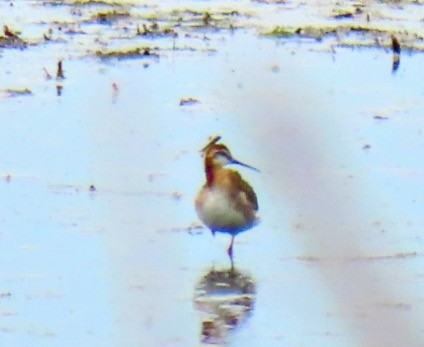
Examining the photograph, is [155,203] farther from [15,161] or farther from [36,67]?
[36,67]

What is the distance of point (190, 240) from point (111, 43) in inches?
317

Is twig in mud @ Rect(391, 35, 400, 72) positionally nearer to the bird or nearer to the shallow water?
the shallow water

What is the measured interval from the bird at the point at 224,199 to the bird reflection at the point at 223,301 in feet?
1.37

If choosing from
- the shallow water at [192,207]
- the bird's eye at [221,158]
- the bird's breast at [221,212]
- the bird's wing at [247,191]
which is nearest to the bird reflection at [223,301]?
the shallow water at [192,207]

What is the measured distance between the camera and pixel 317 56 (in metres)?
15.8

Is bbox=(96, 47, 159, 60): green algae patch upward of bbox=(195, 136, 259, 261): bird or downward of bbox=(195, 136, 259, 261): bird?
downward

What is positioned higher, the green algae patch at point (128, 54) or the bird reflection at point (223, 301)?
the bird reflection at point (223, 301)

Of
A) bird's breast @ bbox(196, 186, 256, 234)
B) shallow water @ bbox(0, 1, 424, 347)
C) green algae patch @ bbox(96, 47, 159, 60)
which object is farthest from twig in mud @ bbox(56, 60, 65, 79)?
bird's breast @ bbox(196, 186, 256, 234)

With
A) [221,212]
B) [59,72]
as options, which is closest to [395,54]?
[59,72]

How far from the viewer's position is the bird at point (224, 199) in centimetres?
868

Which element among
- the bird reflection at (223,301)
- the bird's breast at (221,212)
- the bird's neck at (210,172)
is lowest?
the bird reflection at (223,301)

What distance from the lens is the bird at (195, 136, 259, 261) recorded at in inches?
342

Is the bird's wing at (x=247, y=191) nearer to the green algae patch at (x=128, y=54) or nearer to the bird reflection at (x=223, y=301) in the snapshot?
the bird reflection at (x=223, y=301)

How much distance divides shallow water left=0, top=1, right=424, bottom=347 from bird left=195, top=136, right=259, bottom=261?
0.48 feet
